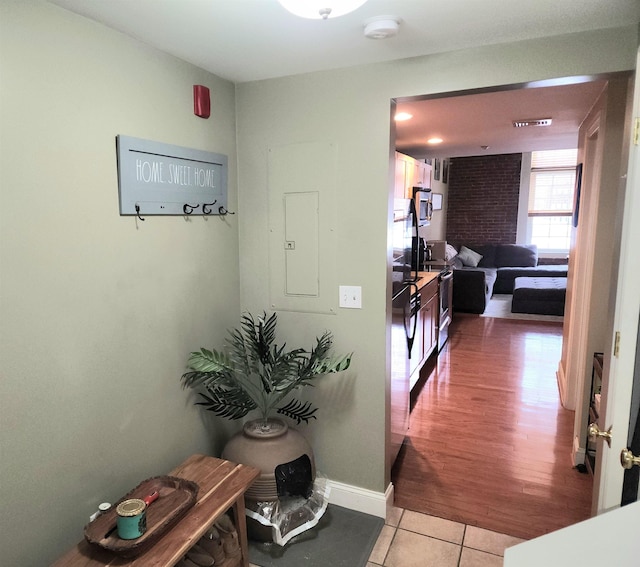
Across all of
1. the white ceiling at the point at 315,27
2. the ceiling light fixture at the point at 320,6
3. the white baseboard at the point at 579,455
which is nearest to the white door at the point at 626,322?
the white ceiling at the point at 315,27

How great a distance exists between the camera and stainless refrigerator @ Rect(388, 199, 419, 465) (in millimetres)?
2619

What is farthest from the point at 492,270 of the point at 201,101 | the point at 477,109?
the point at 201,101

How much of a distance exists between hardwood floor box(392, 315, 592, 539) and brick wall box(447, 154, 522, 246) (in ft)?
13.3

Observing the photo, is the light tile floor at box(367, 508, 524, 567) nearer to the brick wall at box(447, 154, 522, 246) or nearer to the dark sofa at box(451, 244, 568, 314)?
the dark sofa at box(451, 244, 568, 314)

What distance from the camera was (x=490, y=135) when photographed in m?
4.07

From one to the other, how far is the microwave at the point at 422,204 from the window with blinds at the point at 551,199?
4244 mm

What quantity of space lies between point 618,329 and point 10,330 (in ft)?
5.82

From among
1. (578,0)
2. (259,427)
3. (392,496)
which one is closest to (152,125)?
(259,427)

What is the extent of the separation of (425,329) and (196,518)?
2746 millimetres

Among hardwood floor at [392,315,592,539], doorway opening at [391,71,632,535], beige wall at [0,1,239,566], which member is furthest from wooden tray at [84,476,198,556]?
doorway opening at [391,71,632,535]

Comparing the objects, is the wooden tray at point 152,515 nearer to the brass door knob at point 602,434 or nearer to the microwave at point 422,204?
A: the brass door knob at point 602,434

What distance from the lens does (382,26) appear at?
1562 mm

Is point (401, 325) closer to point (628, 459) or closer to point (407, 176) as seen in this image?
point (407, 176)

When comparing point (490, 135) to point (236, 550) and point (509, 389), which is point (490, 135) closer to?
point (509, 389)
